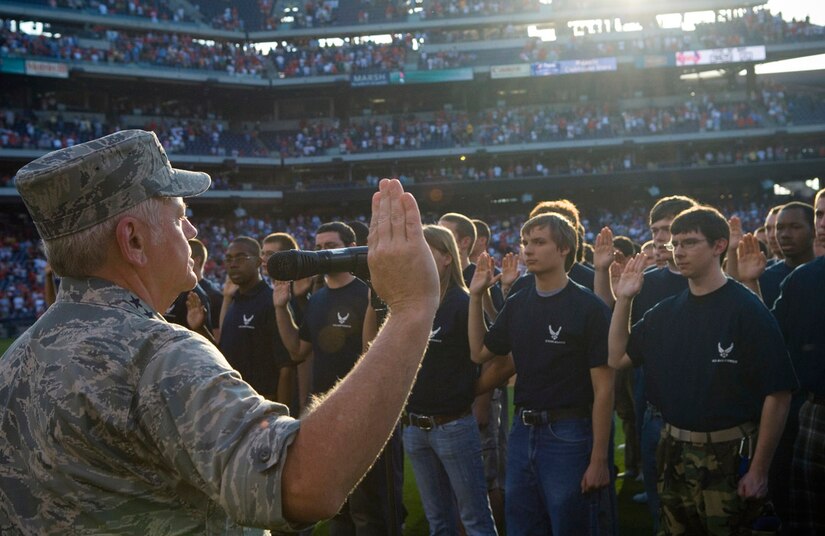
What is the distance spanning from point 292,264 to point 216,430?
26.8 inches

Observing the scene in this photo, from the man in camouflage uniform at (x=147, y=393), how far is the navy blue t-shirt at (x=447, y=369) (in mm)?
3592

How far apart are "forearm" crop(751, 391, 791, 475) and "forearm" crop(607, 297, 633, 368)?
2.91 ft

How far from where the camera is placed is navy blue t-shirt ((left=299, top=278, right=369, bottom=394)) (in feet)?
19.6

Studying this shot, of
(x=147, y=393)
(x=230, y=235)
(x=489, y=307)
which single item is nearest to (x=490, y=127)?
(x=230, y=235)

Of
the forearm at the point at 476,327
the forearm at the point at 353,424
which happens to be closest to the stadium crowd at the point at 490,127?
the forearm at the point at 476,327

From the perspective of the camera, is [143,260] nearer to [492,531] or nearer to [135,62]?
[492,531]

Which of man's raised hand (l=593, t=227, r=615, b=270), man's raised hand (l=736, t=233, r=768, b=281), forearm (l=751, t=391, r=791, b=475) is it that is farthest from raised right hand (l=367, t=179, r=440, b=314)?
man's raised hand (l=593, t=227, r=615, b=270)

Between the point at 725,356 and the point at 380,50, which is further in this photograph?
the point at 380,50

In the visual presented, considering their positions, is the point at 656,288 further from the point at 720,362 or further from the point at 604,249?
the point at 720,362

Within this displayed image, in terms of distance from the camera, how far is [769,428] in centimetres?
423

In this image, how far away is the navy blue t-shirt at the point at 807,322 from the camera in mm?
5066

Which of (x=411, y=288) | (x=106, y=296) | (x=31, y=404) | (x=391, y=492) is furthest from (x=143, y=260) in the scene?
(x=391, y=492)

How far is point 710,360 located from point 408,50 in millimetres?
43664

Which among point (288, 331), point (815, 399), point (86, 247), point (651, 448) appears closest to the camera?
point (86, 247)
